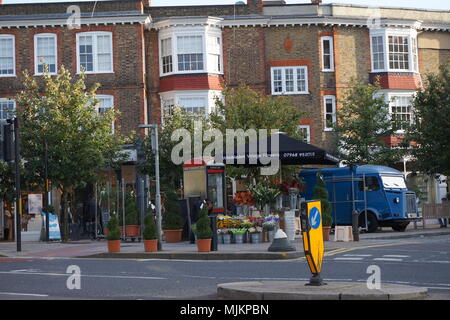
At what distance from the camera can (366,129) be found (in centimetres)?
4416

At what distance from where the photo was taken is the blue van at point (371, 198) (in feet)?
119

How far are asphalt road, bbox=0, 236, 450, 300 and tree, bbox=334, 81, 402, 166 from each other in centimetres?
1891

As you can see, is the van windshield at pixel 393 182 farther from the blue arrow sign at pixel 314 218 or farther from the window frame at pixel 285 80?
the blue arrow sign at pixel 314 218

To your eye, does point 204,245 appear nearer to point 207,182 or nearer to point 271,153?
point 271,153

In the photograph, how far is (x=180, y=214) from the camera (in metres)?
31.2

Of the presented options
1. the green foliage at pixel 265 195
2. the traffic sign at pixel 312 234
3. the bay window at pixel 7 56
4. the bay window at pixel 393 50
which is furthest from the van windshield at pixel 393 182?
the traffic sign at pixel 312 234

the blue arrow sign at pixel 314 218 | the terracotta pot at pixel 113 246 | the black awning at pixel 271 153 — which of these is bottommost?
the terracotta pot at pixel 113 246

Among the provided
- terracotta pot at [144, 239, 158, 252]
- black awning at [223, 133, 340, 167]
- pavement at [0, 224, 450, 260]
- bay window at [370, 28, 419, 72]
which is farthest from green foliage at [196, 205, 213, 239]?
bay window at [370, 28, 419, 72]

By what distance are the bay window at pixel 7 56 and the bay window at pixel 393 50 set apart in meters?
19.3

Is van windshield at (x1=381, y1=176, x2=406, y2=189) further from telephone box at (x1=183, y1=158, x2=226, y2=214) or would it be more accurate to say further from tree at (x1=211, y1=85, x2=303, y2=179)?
telephone box at (x1=183, y1=158, x2=226, y2=214)

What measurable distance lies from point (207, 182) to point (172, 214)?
5.54 feet

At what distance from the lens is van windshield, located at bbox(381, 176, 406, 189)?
3666cm
